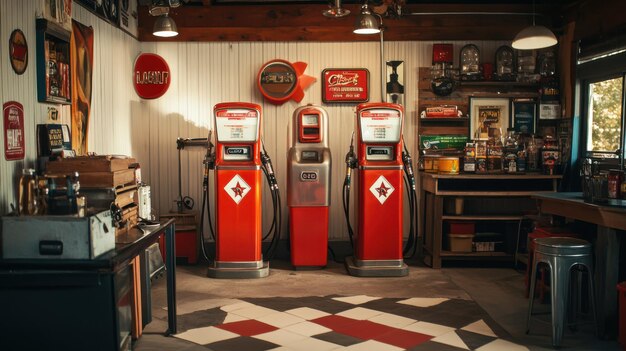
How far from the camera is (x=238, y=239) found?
6367 mm

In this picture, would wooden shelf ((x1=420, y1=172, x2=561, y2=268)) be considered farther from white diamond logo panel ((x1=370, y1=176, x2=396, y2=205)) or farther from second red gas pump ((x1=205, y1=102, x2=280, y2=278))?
second red gas pump ((x1=205, y1=102, x2=280, y2=278))

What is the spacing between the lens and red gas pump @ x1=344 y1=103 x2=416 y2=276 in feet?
21.0

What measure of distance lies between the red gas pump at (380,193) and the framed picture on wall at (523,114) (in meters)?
1.74

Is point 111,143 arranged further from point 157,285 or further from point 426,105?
point 426,105

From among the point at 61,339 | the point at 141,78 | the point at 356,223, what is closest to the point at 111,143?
the point at 141,78

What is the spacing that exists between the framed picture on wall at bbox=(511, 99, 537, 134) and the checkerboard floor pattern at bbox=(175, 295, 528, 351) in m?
2.80

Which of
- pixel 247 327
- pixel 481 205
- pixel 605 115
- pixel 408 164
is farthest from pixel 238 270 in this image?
pixel 605 115

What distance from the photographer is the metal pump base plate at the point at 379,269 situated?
6.39 m

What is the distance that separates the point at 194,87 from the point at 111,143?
1.47m

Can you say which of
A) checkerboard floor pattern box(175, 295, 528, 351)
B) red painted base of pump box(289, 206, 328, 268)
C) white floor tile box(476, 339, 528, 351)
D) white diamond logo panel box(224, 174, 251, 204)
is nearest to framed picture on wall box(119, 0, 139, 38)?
white diamond logo panel box(224, 174, 251, 204)

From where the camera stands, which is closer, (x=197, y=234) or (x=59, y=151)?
(x=59, y=151)

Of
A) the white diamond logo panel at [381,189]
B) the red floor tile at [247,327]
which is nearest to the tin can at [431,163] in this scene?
the white diamond logo panel at [381,189]

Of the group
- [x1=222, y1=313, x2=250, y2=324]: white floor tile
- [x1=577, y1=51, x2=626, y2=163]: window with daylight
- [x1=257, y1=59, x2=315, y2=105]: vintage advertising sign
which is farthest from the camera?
[x1=257, y1=59, x2=315, y2=105]: vintage advertising sign

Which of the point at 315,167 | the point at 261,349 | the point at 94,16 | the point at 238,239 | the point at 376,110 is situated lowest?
the point at 261,349
